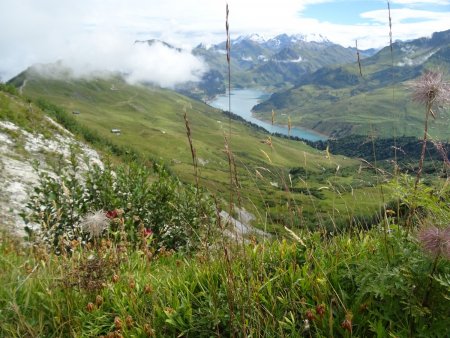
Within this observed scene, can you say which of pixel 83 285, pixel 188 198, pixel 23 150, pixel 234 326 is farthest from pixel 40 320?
pixel 23 150

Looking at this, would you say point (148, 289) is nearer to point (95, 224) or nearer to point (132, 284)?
point (132, 284)

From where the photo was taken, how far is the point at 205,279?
4.16 meters

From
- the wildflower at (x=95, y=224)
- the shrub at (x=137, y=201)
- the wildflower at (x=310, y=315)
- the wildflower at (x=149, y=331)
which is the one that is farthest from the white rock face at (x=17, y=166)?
the wildflower at (x=310, y=315)

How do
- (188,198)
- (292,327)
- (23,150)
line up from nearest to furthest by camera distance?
1. (292,327)
2. (188,198)
3. (23,150)

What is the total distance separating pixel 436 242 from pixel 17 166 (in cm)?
2193

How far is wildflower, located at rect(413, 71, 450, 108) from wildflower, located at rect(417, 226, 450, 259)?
1290mm

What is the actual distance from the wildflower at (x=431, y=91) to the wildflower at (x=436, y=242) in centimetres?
129

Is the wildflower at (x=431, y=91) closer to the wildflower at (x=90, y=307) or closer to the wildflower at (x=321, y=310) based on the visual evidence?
the wildflower at (x=321, y=310)

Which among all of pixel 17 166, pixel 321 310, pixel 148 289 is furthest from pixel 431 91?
pixel 17 166

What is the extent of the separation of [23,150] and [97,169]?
1838 cm

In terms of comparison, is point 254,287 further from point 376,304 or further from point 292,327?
point 376,304

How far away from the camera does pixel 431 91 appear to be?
3609mm

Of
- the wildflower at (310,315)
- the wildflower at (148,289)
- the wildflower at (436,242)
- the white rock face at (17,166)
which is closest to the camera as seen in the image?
the wildflower at (436,242)

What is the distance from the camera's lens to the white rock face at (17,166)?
13818 mm
